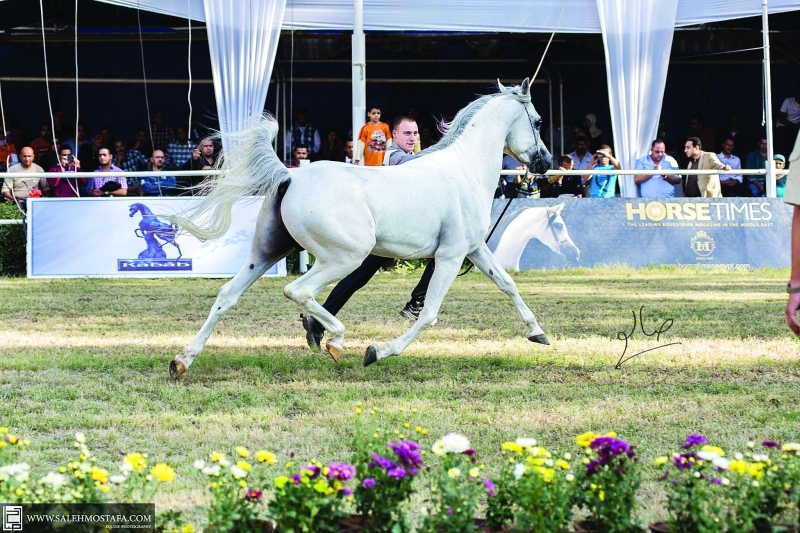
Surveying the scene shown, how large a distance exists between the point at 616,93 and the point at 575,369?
970 cm

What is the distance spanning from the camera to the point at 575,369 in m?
7.34

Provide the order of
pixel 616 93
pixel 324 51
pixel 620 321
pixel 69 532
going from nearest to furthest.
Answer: pixel 69 532 → pixel 620 321 → pixel 616 93 → pixel 324 51

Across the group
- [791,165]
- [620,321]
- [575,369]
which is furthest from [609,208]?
[791,165]

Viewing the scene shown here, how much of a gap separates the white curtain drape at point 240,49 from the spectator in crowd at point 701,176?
669 centimetres

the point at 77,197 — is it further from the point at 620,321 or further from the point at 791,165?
the point at 791,165

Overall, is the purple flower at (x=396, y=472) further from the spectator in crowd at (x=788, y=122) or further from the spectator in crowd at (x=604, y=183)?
the spectator in crowd at (x=788, y=122)

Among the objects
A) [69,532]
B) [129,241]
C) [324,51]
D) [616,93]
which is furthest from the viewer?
[324,51]

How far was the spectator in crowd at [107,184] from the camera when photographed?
15195 mm

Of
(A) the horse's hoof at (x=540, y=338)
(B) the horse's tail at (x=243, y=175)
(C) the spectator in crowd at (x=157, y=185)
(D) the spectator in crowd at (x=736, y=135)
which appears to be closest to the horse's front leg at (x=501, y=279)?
(A) the horse's hoof at (x=540, y=338)

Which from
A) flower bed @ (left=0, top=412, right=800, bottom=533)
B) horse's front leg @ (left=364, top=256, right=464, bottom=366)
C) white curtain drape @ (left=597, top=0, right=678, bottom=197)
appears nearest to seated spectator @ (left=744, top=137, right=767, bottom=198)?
white curtain drape @ (left=597, top=0, right=678, bottom=197)

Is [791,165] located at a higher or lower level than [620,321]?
higher

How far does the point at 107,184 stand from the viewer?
15383 mm

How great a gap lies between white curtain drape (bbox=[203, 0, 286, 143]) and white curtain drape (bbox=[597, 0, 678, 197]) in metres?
5.11

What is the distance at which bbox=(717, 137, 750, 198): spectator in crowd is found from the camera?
16766mm
